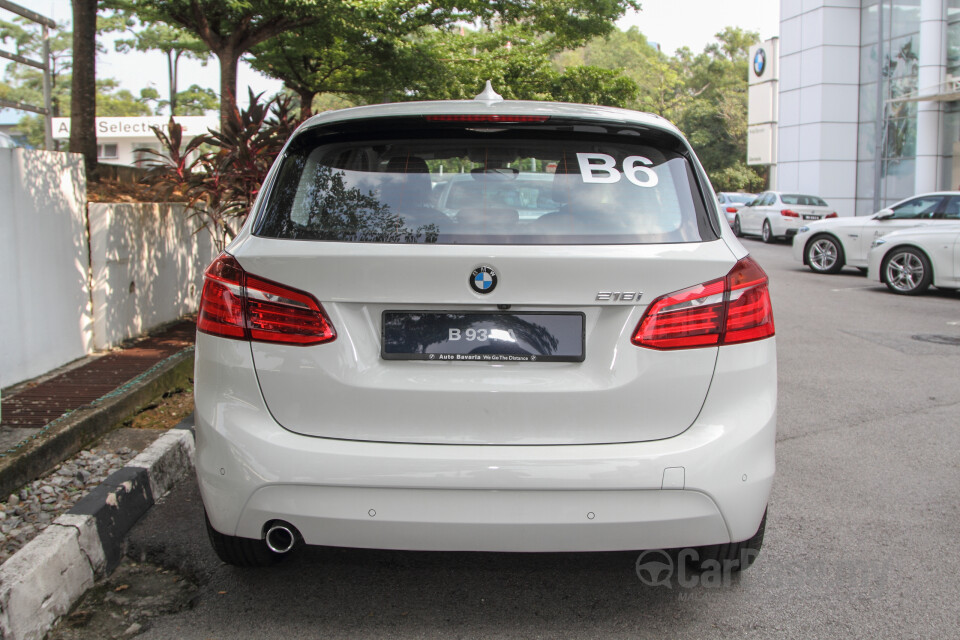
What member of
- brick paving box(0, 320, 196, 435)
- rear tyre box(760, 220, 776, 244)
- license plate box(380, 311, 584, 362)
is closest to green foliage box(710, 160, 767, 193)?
rear tyre box(760, 220, 776, 244)

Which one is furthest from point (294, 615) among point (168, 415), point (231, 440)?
point (168, 415)

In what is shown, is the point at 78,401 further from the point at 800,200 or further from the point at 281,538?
the point at 800,200

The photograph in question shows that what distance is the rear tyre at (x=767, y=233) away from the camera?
2614 cm

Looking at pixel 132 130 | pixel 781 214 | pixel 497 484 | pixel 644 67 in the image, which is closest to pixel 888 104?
A: pixel 781 214

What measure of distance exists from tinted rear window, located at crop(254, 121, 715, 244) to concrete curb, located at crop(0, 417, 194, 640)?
4.58 feet

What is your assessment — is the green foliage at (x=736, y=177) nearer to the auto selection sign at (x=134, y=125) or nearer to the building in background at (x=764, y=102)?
the building in background at (x=764, y=102)

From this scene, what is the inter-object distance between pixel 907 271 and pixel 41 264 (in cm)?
1159

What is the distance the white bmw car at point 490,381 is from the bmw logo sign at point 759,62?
145 ft

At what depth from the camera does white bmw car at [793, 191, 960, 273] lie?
1404 centimetres

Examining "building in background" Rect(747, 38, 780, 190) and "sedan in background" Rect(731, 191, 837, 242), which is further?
"building in background" Rect(747, 38, 780, 190)

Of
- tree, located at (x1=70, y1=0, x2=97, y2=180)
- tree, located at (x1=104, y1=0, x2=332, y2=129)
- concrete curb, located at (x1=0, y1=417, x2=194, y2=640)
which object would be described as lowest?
concrete curb, located at (x1=0, y1=417, x2=194, y2=640)

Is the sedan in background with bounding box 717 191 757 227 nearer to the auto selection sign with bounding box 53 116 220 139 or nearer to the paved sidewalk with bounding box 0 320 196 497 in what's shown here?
the paved sidewalk with bounding box 0 320 196 497

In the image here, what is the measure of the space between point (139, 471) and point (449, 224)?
2.24m

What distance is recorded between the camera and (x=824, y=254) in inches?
634
